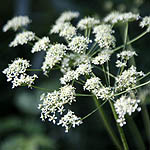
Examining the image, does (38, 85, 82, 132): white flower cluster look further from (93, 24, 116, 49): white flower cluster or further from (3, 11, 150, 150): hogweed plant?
(93, 24, 116, 49): white flower cluster

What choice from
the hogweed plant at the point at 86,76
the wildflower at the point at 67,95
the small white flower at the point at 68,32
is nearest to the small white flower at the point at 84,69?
the hogweed plant at the point at 86,76

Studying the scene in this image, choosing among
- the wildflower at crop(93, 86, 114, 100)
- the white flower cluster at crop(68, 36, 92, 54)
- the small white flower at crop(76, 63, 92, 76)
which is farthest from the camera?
the white flower cluster at crop(68, 36, 92, 54)

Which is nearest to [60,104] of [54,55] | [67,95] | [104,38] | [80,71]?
[67,95]

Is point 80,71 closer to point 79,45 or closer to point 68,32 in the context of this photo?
point 79,45

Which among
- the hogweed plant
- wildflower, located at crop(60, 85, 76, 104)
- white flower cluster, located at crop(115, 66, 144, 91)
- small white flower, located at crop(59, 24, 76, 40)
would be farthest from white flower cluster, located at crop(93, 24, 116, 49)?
wildflower, located at crop(60, 85, 76, 104)

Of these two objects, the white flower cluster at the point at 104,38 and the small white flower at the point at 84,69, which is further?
the white flower cluster at the point at 104,38

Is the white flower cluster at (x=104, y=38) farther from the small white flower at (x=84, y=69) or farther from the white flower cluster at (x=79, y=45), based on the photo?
the small white flower at (x=84, y=69)

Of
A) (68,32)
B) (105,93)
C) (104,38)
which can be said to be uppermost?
(68,32)

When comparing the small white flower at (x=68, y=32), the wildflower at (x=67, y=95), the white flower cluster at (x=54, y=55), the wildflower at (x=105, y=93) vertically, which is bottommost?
the wildflower at (x=105, y=93)

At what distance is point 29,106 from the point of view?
116 inches

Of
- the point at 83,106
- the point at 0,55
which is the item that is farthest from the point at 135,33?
the point at 0,55

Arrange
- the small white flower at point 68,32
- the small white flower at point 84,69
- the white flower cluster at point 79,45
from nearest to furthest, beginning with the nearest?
the small white flower at point 84,69 → the white flower cluster at point 79,45 → the small white flower at point 68,32

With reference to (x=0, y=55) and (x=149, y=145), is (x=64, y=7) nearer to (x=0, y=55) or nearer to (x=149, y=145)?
(x=0, y=55)

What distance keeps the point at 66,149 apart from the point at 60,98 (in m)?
1.42
